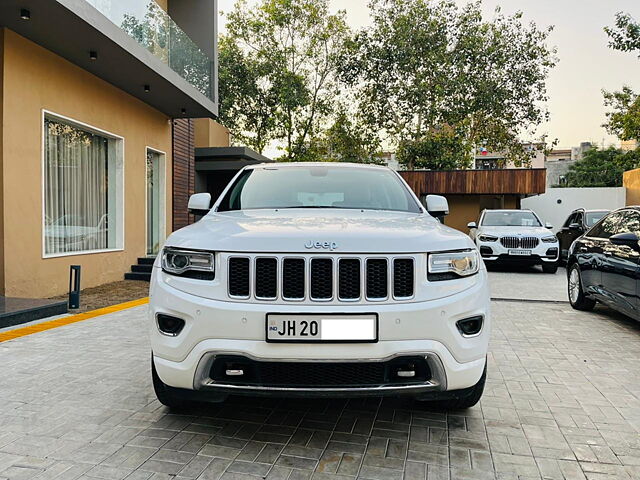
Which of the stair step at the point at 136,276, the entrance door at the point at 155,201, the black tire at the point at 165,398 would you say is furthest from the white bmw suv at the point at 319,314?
the entrance door at the point at 155,201

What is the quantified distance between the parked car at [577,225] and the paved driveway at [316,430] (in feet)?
30.5

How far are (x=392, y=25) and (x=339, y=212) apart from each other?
26.0 metres

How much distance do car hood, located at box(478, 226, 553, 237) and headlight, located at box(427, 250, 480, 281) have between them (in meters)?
10.8

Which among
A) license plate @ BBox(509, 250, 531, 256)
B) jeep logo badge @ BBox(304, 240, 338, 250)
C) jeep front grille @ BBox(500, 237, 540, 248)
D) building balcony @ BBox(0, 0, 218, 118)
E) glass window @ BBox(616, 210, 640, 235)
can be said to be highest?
building balcony @ BBox(0, 0, 218, 118)

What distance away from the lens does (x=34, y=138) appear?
8.02 m

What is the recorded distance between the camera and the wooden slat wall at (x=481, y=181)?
→ 872 inches

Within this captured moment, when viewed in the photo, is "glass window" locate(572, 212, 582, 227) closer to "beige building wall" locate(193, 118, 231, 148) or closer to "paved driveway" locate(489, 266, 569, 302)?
"paved driveway" locate(489, 266, 569, 302)

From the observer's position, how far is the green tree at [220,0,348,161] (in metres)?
27.2

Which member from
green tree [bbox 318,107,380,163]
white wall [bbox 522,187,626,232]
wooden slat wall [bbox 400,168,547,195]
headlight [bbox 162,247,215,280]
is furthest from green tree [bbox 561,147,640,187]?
headlight [bbox 162,247,215,280]

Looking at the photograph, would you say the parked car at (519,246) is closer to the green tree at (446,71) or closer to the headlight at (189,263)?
the headlight at (189,263)

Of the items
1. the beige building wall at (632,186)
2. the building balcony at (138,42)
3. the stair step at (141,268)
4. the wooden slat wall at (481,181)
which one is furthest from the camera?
the beige building wall at (632,186)

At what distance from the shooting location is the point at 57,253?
8.84 metres

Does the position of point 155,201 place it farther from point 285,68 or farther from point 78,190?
point 285,68

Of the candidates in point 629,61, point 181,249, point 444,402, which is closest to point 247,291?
point 181,249
